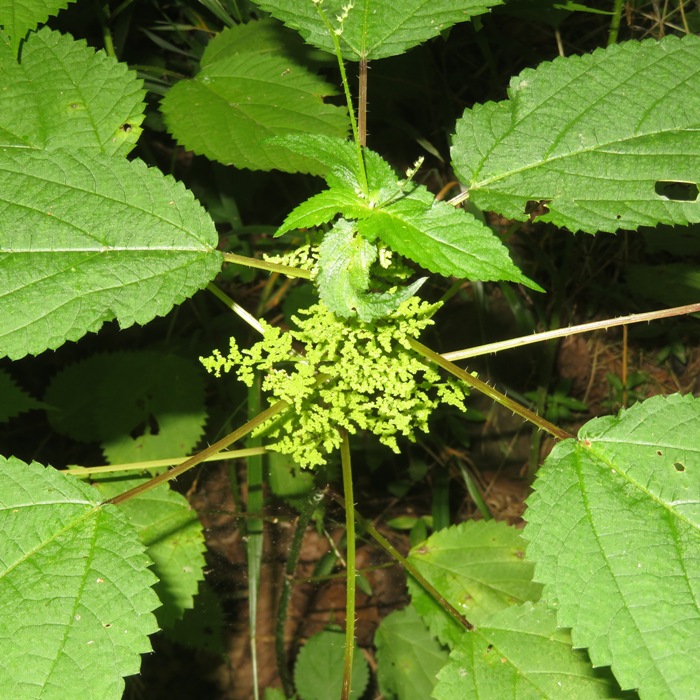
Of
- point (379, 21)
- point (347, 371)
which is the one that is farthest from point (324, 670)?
point (379, 21)

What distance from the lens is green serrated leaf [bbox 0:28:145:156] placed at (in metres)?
2.17

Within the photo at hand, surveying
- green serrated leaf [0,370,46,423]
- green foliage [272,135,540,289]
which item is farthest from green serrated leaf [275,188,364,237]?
green serrated leaf [0,370,46,423]

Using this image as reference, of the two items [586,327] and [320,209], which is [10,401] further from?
[586,327]

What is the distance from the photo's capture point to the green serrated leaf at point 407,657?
2.97 m

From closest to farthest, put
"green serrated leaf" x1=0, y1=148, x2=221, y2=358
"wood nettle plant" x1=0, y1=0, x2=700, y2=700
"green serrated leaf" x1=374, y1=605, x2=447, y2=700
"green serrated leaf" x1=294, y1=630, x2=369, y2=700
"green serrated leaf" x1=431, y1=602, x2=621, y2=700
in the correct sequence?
1. "wood nettle plant" x1=0, y1=0, x2=700, y2=700
2. "green serrated leaf" x1=0, y1=148, x2=221, y2=358
3. "green serrated leaf" x1=431, y1=602, x2=621, y2=700
4. "green serrated leaf" x1=374, y1=605, x2=447, y2=700
5. "green serrated leaf" x1=294, y1=630, x2=369, y2=700

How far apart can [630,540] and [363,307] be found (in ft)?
2.70

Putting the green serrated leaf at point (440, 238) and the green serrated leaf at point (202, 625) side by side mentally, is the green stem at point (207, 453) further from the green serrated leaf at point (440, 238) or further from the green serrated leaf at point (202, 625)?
the green serrated leaf at point (202, 625)

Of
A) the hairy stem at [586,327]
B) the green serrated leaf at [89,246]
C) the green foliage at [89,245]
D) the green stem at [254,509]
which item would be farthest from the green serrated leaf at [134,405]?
the hairy stem at [586,327]

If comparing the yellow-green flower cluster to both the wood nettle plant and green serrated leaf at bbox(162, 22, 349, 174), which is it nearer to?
the wood nettle plant

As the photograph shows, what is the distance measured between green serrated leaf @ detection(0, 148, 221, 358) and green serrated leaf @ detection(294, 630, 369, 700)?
7.03ft

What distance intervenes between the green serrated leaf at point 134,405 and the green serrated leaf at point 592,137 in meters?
1.80

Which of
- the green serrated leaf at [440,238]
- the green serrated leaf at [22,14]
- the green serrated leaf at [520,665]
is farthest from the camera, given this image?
the green serrated leaf at [22,14]

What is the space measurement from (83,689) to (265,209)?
2878 mm

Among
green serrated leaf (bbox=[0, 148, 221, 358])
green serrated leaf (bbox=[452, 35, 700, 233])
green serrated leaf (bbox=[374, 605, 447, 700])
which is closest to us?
green serrated leaf (bbox=[0, 148, 221, 358])
